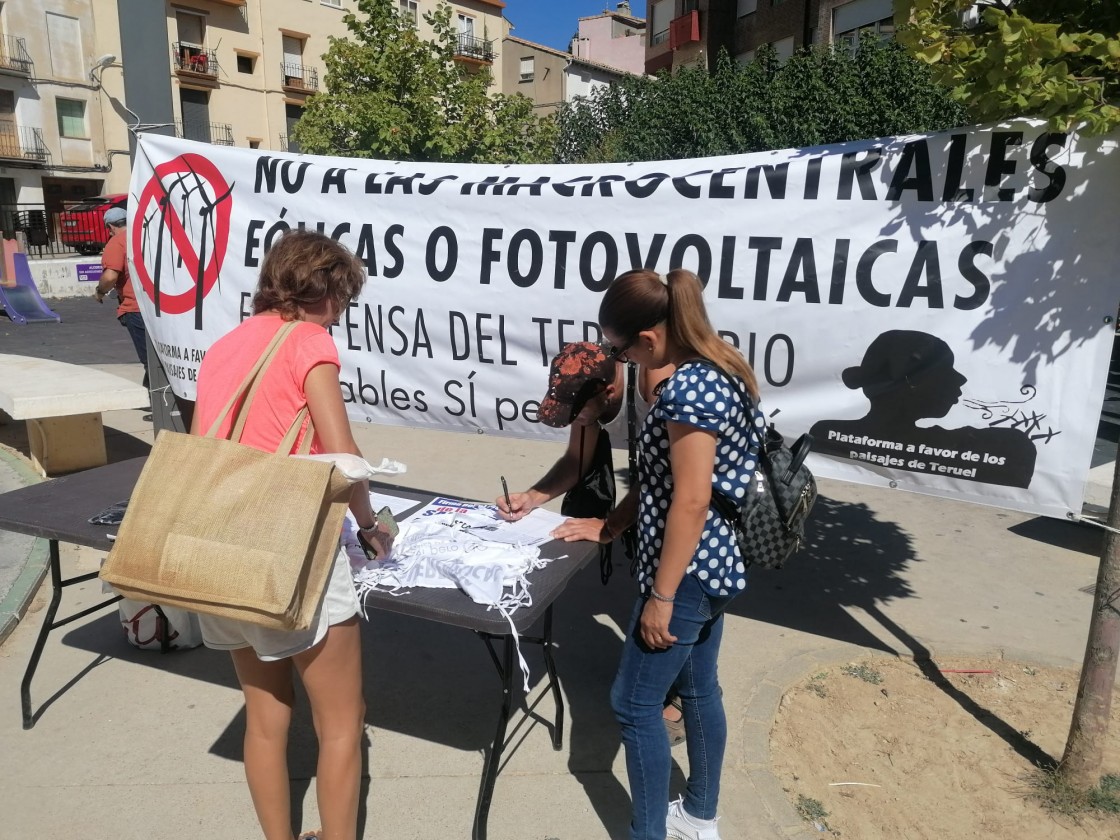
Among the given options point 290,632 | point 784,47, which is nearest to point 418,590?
point 290,632

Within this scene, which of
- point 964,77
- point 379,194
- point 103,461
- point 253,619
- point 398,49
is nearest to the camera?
point 253,619

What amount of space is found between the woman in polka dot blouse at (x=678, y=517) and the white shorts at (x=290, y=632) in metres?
0.81

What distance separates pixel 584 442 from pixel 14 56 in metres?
38.4

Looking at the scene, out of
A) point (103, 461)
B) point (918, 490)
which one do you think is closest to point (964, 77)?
point (918, 490)

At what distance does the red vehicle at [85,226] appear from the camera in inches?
1135

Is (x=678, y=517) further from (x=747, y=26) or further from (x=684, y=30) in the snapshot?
(x=684, y=30)

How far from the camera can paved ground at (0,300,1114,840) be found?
2.85 meters

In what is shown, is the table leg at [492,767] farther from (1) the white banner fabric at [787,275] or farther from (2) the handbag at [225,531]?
(1) the white banner fabric at [787,275]

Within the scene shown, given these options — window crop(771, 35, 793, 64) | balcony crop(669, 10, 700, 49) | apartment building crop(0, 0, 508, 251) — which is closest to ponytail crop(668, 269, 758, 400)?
window crop(771, 35, 793, 64)

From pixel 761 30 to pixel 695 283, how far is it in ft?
84.8

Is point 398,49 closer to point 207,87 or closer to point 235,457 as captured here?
point 235,457

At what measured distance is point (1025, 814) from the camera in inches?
114

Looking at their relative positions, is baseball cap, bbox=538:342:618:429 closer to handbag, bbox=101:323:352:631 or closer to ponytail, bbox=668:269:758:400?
ponytail, bbox=668:269:758:400

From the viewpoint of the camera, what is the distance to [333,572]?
2195 mm
